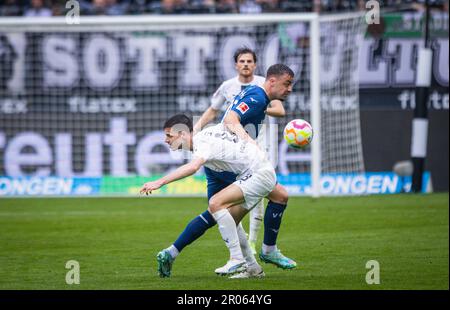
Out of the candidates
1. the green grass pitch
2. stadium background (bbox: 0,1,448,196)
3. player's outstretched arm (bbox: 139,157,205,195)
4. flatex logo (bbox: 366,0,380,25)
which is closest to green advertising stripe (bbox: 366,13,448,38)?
stadium background (bbox: 0,1,448,196)

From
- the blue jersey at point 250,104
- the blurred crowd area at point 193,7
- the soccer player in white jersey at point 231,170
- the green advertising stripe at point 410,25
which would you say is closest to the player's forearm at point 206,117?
the blue jersey at point 250,104

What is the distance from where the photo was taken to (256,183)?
28.5 ft

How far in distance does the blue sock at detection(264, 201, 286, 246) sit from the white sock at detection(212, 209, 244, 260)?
1.96 feet

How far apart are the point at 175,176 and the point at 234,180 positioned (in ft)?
4.20

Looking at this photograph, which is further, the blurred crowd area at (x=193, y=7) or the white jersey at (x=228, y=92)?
the blurred crowd area at (x=193, y=7)

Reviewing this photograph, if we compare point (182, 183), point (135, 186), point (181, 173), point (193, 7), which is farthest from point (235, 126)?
point (193, 7)

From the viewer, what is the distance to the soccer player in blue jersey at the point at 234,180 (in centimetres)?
884

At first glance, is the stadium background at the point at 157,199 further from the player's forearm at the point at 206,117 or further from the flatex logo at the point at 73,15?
the flatex logo at the point at 73,15

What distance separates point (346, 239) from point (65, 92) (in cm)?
887

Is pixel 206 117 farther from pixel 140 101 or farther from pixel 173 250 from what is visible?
pixel 140 101

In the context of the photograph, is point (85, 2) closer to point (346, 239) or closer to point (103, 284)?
point (346, 239)

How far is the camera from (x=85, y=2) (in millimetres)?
21219

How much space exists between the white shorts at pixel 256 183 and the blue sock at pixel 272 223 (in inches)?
20.3

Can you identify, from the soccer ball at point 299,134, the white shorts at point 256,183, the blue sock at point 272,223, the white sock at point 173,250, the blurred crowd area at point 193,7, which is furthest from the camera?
the blurred crowd area at point 193,7
